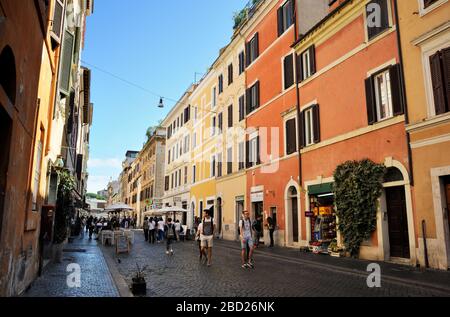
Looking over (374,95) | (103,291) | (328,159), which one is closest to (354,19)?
(374,95)

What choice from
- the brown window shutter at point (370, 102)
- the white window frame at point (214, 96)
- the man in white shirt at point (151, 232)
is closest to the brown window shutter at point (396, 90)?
the brown window shutter at point (370, 102)

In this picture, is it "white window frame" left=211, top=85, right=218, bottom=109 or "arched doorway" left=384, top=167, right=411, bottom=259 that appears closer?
"arched doorway" left=384, top=167, right=411, bottom=259

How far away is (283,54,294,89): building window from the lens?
2047 cm

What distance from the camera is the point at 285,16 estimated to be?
70.4 feet

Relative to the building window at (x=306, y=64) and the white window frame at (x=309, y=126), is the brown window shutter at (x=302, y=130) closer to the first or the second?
the white window frame at (x=309, y=126)

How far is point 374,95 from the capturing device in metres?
14.4

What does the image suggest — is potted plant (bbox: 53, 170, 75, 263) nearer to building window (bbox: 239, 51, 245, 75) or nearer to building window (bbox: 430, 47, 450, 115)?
building window (bbox: 430, 47, 450, 115)

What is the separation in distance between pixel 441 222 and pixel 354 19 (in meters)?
9.08

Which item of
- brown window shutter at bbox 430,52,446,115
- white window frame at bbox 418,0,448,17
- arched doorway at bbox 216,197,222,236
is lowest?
arched doorway at bbox 216,197,222,236

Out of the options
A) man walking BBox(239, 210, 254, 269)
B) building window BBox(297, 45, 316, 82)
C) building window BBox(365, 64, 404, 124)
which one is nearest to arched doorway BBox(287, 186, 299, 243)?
building window BBox(297, 45, 316, 82)

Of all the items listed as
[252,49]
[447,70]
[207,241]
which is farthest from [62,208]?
[252,49]

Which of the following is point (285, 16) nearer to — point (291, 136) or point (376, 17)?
point (291, 136)

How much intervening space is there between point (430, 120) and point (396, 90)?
2078 mm

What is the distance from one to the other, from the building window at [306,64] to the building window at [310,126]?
1797 millimetres
